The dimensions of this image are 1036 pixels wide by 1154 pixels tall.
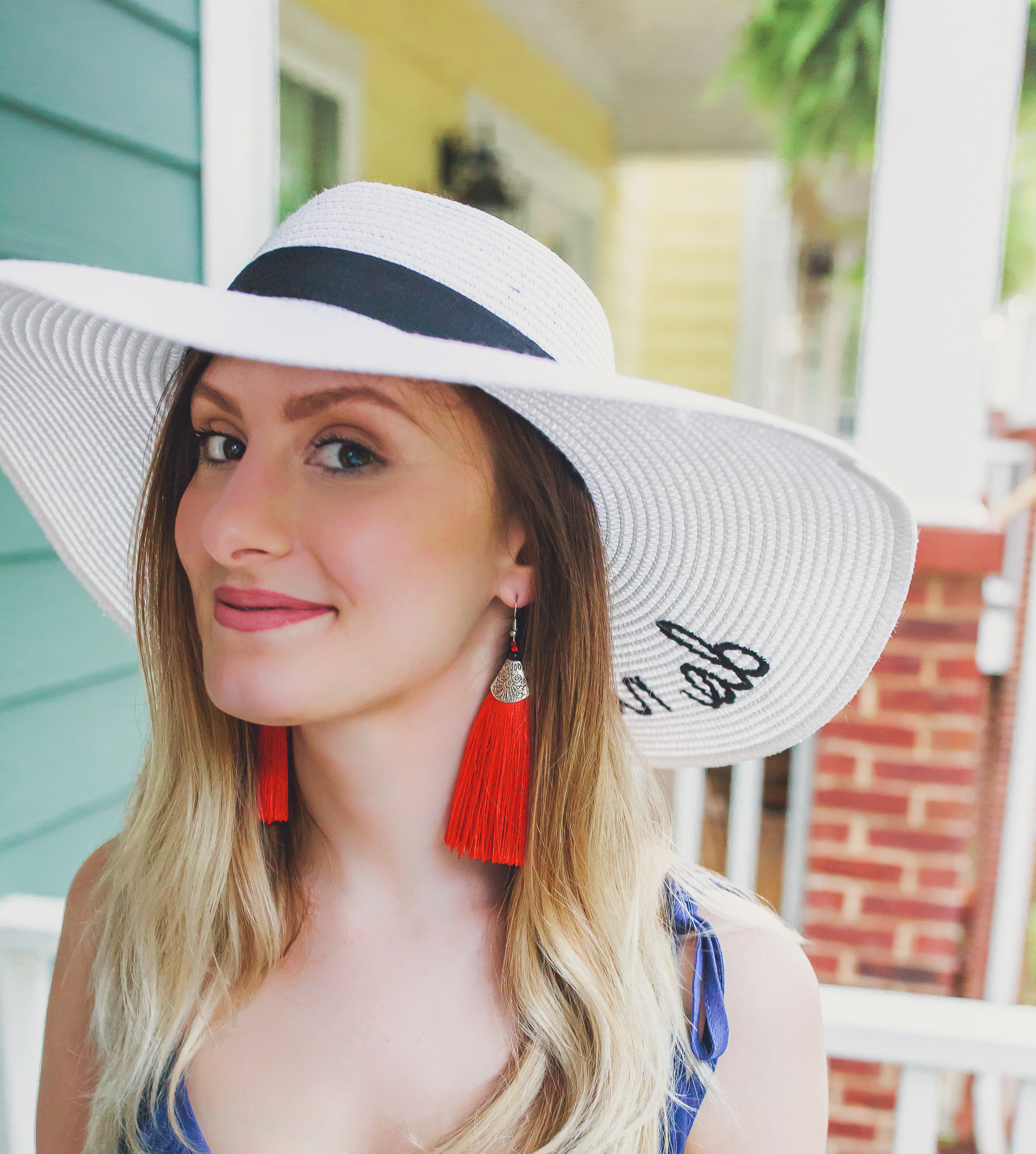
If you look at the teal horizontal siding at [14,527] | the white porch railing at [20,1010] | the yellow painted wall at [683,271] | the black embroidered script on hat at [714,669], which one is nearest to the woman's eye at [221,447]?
the black embroidered script on hat at [714,669]

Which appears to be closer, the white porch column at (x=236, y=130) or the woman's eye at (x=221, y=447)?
the woman's eye at (x=221, y=447)

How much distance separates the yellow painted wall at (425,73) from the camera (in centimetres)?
349

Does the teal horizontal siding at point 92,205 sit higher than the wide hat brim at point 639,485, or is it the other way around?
the teal horizontal siding at point 92,205

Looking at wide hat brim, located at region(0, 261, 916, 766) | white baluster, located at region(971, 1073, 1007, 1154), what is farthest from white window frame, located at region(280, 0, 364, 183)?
white baluster, located at region(971, 1073, 1007, 1154)

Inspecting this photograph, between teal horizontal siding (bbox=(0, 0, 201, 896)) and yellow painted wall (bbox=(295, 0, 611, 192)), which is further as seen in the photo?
yellow painted wall (bbox=(295, 0, 611, 192))

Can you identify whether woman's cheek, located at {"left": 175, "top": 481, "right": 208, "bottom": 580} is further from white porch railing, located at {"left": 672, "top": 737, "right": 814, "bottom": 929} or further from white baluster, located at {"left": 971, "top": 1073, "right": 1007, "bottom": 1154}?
white baluster, located at {"left": 971, "top": 1073, "right": 1007, "bottom": 1154}

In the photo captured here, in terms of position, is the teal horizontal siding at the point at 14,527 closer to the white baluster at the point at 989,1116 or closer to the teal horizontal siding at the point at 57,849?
the teal horizontal siding at the point at 57,849

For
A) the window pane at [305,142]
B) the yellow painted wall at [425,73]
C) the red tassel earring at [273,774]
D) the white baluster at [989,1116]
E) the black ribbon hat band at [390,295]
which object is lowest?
the white baluster at [989,1116]

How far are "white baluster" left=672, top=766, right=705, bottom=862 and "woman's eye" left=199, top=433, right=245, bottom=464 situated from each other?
1619 millimetres

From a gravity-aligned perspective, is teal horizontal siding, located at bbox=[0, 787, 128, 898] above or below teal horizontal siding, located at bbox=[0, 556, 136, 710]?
below

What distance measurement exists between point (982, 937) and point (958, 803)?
52.1 inches

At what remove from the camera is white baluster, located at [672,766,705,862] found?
7.63ft

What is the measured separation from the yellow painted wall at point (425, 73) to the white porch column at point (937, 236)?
6.45 ft

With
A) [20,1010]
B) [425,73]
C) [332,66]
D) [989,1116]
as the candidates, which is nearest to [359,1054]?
[20,1010]
